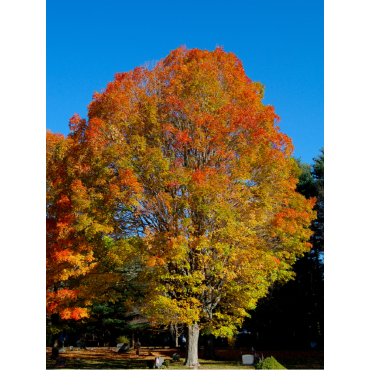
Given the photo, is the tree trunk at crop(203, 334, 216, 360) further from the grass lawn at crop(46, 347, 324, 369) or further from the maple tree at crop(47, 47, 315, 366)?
the maple tree at crop(47, 47, 315, 366)

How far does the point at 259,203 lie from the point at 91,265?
231 inches

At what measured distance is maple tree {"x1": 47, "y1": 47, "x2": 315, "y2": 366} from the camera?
11.4 m

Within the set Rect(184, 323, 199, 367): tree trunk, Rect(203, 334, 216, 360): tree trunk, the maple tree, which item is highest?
the maple tree

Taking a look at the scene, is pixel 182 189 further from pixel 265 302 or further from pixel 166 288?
pixel 265 302

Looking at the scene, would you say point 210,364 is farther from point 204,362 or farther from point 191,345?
point 191,345

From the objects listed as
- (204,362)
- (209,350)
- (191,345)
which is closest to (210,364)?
(204,362)

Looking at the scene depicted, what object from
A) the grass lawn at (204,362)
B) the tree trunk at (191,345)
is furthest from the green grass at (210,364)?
the tree trunk at (191,345)

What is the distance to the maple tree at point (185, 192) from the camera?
1143 cm

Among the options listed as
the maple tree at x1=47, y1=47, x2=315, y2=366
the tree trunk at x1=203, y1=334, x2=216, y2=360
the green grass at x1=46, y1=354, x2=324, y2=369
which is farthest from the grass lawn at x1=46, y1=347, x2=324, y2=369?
the maple tree at x1=47, y1=47, x2=315, y2=366

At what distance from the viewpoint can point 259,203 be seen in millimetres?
12258
